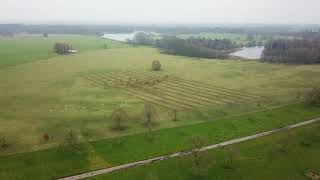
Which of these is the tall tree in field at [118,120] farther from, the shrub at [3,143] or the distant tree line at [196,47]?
the distant tree line at [196,47]

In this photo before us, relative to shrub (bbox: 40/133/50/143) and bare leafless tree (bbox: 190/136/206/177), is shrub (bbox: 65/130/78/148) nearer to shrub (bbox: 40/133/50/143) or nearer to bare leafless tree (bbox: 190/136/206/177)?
shrub (bbox: 40/133/50/143)

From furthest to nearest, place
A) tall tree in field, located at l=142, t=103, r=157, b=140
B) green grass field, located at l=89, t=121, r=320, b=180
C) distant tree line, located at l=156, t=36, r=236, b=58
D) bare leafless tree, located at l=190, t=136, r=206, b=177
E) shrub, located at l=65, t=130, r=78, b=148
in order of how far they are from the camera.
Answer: distant tree line, located at l=156, t=36, r=236, b=58 < tall tree in field, located at l=142, t=103, r=157, b=140 < shrub, located at l=65, t=130, r=78, b=148 < bare leafless tree, located at l=190, t=136, r=206, b=177 < green grass field, located at l=89, t=121, r=320, b=180

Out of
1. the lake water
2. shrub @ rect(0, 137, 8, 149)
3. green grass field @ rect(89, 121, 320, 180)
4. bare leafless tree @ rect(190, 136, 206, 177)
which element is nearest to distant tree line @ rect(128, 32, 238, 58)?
the lake water

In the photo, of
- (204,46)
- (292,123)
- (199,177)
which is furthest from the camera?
(204,46)

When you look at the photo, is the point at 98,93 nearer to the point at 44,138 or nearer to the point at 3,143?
the point at 44,138

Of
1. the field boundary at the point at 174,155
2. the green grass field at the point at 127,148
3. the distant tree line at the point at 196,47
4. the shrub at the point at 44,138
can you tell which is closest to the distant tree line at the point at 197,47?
the distant tree line at the point at 196,47

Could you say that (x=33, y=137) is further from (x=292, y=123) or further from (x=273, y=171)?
(x=292, y=123)

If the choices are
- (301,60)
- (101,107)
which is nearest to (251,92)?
(101,107)
